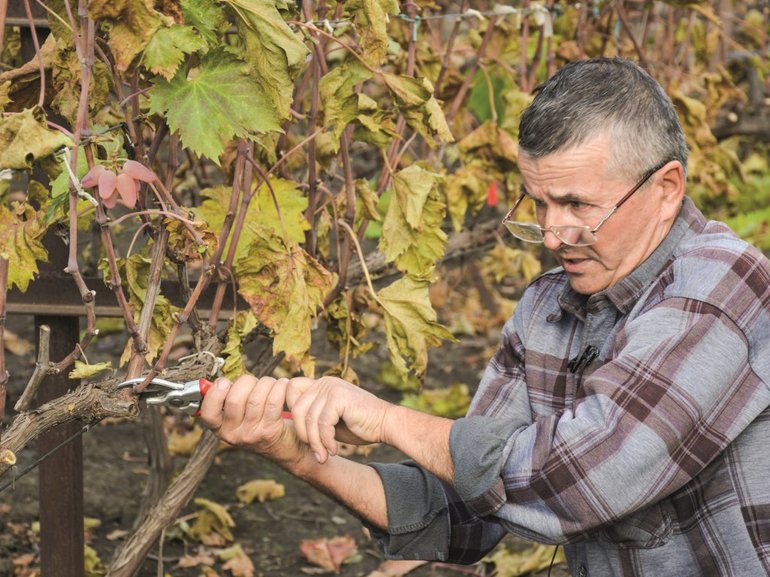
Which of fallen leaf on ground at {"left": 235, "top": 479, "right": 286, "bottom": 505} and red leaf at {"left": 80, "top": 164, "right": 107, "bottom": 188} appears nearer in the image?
red leaf at {"left": 80, "top": 164, "right": 107, "bottom": 188}

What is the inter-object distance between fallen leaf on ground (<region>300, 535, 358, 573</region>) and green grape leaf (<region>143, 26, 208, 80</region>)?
2250mm

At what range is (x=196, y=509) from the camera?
4102 mm

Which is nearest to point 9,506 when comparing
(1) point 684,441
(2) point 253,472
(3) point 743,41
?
(2) point 253,472

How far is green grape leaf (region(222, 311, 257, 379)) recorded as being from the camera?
7.74 feet

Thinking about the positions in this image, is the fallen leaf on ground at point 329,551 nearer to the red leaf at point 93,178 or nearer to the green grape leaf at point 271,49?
the green grape leaf at point 271,49

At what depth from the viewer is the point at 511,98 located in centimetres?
343

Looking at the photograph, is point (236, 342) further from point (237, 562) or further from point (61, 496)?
point (237, 562)

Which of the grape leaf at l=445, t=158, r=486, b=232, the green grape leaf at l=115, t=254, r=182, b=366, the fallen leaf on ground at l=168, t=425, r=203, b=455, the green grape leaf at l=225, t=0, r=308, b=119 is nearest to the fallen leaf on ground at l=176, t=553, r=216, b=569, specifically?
the fallen leaf on ground at l=168, t=425, r=203, b=455

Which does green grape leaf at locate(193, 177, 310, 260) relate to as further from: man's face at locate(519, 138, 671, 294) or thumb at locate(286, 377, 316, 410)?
man's face at locate(519, 138, 671, 294)

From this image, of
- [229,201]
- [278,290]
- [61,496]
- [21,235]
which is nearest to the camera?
[21,235]

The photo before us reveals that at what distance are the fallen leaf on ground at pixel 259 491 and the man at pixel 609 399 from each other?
190 centimetres

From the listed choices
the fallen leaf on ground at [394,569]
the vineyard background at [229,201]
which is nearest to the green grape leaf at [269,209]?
the vineyard background at [229,201]

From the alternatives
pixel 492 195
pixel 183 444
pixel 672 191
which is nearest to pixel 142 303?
pixel 672 191

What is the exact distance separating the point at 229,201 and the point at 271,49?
57 cm
